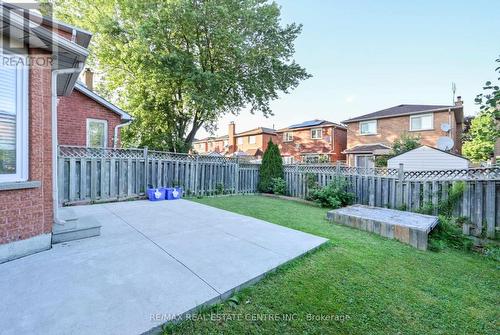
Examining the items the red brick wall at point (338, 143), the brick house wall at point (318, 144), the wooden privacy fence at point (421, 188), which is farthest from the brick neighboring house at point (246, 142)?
the wooden privacy fence at point (421, 188)

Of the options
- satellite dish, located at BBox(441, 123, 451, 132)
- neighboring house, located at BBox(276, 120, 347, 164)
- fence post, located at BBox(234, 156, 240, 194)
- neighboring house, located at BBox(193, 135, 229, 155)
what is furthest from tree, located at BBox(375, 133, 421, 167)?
neighboring house, located at BBox(193, 135, 229, 155)

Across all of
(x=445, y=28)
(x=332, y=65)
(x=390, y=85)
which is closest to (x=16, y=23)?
(x=445, y=28)

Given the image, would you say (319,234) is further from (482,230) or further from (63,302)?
(63,302)

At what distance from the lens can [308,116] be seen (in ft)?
106

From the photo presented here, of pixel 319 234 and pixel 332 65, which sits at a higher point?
pixel 332 65

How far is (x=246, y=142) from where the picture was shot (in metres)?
33.4

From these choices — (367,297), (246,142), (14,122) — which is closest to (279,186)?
(367,297)

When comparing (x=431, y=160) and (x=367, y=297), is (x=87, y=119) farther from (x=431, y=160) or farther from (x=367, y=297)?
(x=431, y=160)

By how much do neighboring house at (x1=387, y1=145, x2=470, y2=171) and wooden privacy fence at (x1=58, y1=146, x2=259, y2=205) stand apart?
7.24 metres

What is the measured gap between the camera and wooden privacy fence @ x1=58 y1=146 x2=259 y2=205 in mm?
7034

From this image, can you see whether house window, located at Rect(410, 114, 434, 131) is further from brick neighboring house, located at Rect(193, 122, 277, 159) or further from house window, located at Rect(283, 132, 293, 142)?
brick neighboring house, located at Rect(193, 122, 277, 159)

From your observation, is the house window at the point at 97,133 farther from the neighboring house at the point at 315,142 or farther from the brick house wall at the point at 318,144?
the brick house wall at the point at 318,144

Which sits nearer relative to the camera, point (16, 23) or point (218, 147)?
point (16, 23)

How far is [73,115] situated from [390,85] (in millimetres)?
21009
